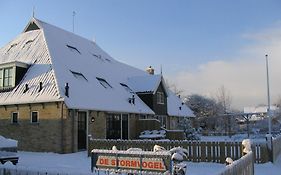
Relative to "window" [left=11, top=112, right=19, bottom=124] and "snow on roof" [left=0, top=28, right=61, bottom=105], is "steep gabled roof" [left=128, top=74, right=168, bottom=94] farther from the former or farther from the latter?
"window" [left=11, top=112, right=19, bottom=124]

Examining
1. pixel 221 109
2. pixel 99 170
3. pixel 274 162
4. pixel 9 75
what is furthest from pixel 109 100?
pixel 221 109

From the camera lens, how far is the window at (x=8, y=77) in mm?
27719

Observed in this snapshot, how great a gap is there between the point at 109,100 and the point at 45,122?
592cm

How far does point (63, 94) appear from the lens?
24.4 metres

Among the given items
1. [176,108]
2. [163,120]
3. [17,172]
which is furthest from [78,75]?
[17,172]

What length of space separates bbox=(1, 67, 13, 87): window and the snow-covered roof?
0.77 m

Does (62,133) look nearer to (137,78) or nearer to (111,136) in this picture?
(111,136)

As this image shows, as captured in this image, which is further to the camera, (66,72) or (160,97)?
(160,97)

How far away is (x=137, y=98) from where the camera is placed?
112ft

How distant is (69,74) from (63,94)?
3257mm

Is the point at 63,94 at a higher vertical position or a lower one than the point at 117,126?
higher

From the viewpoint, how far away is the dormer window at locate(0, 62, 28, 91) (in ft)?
90.0

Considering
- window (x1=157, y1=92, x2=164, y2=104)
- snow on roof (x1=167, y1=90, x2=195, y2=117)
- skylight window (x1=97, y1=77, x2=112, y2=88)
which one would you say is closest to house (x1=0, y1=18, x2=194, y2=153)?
skylight window (x1=97, y1=77, x2=112, y2=88)

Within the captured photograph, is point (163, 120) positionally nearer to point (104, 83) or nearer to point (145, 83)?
point (145, 83)
